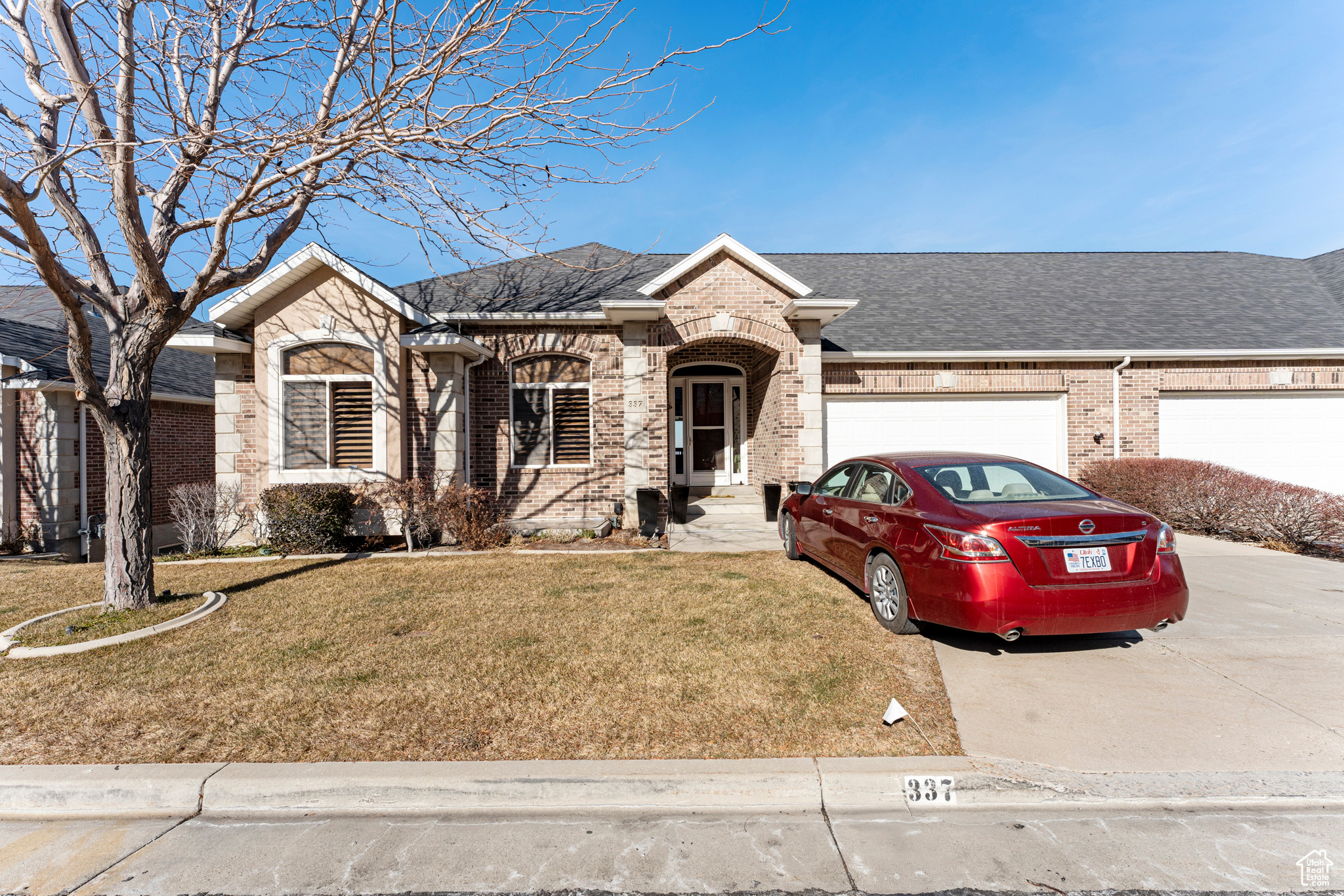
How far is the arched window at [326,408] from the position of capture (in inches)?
364

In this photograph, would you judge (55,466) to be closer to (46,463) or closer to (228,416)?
(46,463)

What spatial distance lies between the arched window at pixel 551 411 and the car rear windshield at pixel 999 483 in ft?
22.2

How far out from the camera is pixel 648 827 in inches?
106

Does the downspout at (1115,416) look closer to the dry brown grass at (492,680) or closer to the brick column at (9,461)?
the dry brown grass at (492,680)

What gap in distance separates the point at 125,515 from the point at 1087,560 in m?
8.13

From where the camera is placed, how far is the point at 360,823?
274 centimetres

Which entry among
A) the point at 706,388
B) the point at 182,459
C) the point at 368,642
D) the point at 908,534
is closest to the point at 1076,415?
the point at 706,388

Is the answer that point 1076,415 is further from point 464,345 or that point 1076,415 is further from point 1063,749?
point 464,345

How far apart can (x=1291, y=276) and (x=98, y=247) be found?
913 inches

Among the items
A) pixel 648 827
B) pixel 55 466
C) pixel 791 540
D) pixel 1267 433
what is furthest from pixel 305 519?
pixel 1267 433

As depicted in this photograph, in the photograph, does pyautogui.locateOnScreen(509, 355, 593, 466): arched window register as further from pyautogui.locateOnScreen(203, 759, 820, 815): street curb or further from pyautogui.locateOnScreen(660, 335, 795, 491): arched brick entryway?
pyautogui.locateOnScreen(203, 759, 820, 815): street curb

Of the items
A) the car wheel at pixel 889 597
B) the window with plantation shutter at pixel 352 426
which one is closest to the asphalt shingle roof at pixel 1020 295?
the window with plantation shutter at pixel 352 426

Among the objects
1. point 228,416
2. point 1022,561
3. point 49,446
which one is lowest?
point 1022,561

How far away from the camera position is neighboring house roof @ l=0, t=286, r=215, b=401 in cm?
1040
